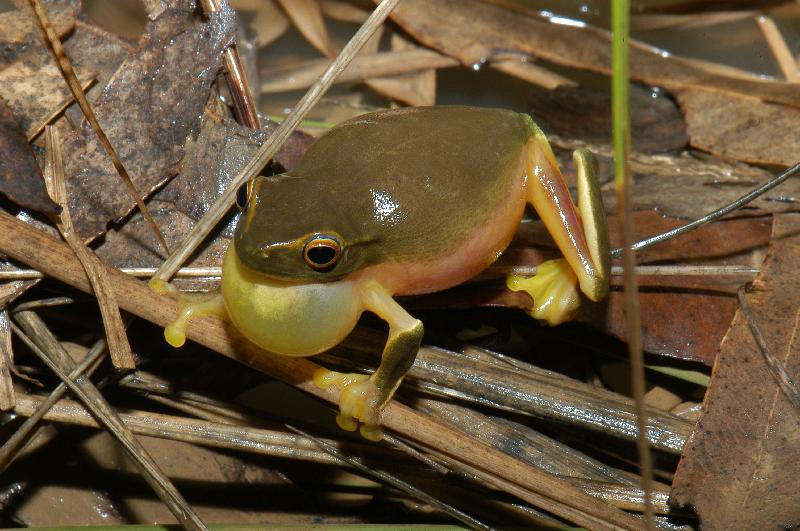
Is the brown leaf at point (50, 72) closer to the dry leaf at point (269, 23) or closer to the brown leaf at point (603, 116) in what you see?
the dry leaf at point (269, 23)

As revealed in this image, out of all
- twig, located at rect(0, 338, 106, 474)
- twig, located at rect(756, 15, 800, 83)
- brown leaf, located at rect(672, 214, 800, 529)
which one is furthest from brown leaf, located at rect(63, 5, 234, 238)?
twig, located at rect(756, 15, 800, 83)

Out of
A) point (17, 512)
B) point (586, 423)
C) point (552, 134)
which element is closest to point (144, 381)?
point (17, 512)

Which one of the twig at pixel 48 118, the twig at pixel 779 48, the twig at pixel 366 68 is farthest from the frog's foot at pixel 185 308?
the twig at pixel 779 48

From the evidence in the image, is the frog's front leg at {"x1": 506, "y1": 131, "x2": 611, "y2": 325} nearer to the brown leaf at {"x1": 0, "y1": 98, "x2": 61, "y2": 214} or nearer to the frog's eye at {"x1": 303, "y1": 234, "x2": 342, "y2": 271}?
the frog's eye at {"x1": 303, "y1": 234, "x2": 342, "y2": 271}

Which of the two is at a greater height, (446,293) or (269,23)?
(269,23)

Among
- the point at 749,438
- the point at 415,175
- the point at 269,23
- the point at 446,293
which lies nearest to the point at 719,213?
the point at 749,438

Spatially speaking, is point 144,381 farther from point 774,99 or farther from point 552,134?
point 774,99

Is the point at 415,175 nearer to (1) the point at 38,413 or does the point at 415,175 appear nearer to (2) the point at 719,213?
(2) the point at 719,213
